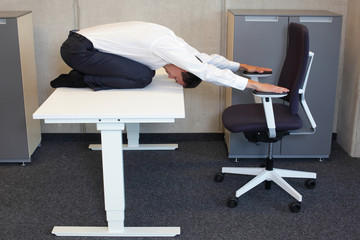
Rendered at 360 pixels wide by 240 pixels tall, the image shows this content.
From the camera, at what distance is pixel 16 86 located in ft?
12.1

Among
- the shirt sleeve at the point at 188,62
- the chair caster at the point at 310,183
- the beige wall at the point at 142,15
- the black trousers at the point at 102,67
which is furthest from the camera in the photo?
the beige wall at the point at 142,15

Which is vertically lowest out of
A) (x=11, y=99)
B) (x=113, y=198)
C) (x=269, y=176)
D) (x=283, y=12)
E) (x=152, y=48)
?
(x=269, y=176)

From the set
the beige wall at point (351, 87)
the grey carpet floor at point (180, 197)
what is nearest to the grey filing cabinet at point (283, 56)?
the grey carpet floor at point (180, 197)

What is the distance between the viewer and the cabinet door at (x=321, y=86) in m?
3.63

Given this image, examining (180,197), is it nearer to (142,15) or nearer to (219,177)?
(219,177)

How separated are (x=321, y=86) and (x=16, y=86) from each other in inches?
90.5

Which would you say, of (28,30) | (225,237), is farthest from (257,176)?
(28,30)

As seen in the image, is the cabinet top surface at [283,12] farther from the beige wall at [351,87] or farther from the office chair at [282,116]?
the office chair at [282,116]

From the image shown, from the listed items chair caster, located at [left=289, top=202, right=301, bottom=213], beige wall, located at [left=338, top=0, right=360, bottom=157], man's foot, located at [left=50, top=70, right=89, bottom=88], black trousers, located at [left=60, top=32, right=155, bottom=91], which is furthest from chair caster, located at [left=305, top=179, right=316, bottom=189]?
man's foot, located at [left=50, top=70, right=89, bottom=88]

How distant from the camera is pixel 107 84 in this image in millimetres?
2949

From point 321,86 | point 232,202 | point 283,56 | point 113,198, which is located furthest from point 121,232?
point 321,86

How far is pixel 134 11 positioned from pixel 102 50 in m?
1.23

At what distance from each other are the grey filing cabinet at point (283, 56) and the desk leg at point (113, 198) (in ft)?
4.23

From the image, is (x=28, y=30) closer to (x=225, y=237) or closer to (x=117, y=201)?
(x=117, y=201)
